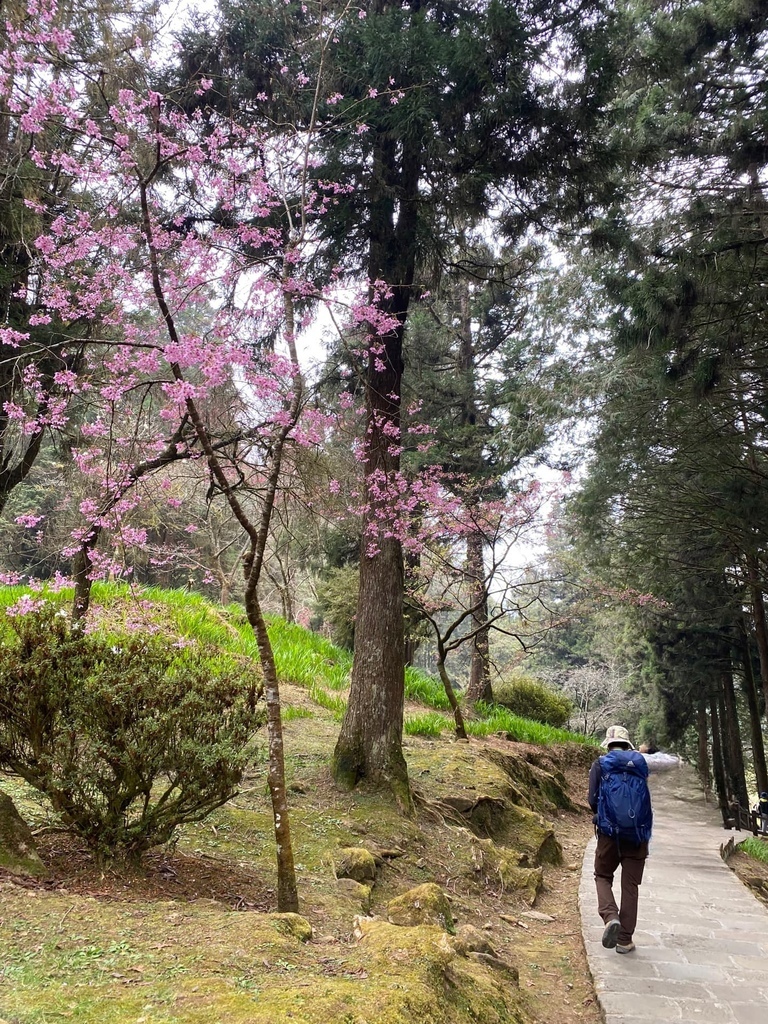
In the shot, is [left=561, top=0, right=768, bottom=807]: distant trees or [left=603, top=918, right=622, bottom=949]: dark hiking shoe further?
[left=561, top=0, right=768, bottom=807]: distant trees

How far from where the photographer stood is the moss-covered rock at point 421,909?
11.4ft

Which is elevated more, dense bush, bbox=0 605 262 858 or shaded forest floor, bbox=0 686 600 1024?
dense bush, bbox=0 605 262 858

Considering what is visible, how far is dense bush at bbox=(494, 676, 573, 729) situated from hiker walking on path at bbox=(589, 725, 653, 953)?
32.9 ft

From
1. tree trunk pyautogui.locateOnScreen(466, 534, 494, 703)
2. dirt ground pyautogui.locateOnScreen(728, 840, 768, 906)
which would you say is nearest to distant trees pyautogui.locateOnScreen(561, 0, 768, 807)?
tree trunk pyautogui.locateOnScreen(466, 534, 494, 703)

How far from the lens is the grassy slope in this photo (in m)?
2.04

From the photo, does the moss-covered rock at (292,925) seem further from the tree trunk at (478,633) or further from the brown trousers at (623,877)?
the tree trunk at (478,633)

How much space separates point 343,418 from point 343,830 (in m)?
4.67

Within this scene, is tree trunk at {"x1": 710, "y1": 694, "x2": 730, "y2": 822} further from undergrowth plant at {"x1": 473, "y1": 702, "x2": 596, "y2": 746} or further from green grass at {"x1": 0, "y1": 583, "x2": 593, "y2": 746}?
green grass at {"x1": 0, "y1": 583, "x2": 593, "y2": 746}

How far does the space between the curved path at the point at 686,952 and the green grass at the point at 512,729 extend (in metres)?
3.55

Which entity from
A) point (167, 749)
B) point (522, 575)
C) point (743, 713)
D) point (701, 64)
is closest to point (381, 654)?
point (167, 749)

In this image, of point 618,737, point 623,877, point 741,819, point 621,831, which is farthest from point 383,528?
point 741,819

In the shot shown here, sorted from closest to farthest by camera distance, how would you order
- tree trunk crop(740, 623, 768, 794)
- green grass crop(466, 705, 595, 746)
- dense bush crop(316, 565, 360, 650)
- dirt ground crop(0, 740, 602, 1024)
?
dirt ground crop(0, 740, 602, 1024), green grass crop(466, 705, 595, 746), dense bush crop(316, 565, 360, 650), tree trunk crop(740, 623, 768, 794)

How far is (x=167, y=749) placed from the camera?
→ 3203mm

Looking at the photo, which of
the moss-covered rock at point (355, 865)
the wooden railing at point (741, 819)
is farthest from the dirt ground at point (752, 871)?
the moss-covered rock at point (355, 865)
